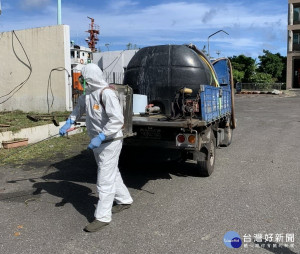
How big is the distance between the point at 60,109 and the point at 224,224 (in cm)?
1020

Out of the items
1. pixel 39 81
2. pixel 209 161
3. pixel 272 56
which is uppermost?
pixel 272 56

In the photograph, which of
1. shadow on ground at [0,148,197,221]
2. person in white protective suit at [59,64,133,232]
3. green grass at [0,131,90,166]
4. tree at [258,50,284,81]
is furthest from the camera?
tree at [258,50,284,81]

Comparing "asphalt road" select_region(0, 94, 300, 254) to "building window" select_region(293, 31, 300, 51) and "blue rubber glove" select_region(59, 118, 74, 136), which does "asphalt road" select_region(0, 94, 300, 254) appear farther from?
"building window" select_region(293, 31, 300, 51)

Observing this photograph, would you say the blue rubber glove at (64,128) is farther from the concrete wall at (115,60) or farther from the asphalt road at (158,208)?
the concrete wall at (115,60)

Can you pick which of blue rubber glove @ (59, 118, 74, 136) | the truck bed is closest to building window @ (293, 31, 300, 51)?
the truck bed

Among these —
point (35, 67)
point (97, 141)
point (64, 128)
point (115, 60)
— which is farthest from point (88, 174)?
point (115, 60)

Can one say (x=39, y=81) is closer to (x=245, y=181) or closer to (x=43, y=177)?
(x=43, y=177)

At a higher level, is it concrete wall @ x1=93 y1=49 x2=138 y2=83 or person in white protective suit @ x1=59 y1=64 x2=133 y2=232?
concrete wall @ x1=93 y1=49 x2=138 y2=83

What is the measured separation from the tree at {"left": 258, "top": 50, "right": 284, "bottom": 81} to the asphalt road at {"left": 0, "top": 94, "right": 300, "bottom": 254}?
4479cm

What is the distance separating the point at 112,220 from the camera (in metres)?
4.29

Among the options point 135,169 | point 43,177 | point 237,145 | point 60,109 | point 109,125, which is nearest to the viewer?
point 109,125

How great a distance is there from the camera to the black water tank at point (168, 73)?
21.5 feet

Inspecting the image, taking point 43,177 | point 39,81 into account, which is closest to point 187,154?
point 43,177

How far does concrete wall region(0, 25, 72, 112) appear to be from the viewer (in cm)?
1308
